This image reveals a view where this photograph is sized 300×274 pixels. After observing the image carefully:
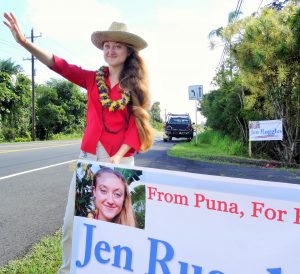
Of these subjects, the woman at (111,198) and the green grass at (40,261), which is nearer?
the woman at (111,198)

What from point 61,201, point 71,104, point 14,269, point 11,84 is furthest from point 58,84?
point 14,269

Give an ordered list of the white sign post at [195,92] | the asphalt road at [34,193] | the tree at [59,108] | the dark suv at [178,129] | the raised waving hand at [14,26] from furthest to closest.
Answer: the tree at [59,108]
the dark suv at [178,129]
the white sign post at [195,92]
the asphalt road at [34,193]
the raised waving hand at [14,26]

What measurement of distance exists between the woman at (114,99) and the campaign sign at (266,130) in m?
10.8

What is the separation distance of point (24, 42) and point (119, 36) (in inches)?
25.7

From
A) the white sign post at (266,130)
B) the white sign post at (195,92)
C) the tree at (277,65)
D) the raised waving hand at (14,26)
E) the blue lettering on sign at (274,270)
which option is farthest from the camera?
the white sign post at (195,92)

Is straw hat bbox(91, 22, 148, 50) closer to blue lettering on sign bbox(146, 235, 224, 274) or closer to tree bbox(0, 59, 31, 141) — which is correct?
blue lettering on sign bbox(146, 235, 224, 274)

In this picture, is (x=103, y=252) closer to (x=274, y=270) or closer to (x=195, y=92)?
(x=274, y=270)

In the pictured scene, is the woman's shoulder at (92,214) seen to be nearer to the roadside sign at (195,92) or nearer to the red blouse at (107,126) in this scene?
the red blouse at (107,126)

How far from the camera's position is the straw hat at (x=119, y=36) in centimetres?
281

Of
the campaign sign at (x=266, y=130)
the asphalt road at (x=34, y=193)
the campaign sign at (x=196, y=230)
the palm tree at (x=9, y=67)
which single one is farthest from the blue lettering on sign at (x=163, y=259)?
the palm tree at (x=9, y=67)

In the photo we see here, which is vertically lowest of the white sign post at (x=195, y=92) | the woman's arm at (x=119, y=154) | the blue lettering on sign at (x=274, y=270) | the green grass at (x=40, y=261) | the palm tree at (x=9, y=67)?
the green grass at (x=40, y=261)

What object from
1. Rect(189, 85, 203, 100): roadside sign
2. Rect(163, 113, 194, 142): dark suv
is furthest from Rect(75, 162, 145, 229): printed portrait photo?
Rect(163, 113, 194, 142): dark suv

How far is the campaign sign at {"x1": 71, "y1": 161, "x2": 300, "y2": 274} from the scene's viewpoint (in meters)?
1.79

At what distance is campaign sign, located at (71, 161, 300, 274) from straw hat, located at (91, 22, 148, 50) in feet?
3.14
